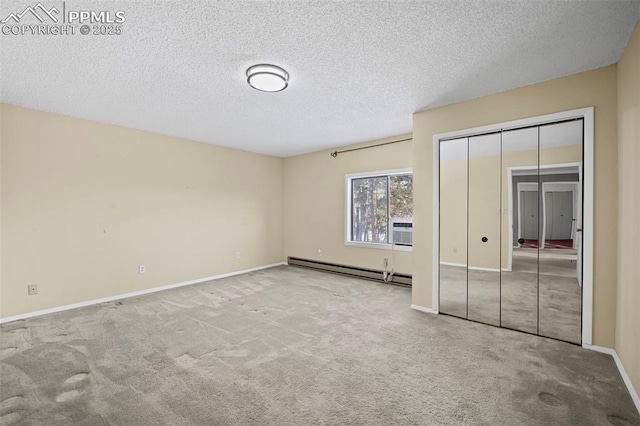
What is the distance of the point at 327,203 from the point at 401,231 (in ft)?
5.52

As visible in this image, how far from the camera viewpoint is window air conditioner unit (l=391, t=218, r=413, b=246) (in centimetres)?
477

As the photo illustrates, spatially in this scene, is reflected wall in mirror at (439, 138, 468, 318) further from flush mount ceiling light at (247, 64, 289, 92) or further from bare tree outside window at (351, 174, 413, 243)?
flush mount ceiling light at (247, 64, 289, 92)

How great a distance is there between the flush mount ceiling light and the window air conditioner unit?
3163 millimetres

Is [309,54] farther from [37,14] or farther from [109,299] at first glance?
[109,299]

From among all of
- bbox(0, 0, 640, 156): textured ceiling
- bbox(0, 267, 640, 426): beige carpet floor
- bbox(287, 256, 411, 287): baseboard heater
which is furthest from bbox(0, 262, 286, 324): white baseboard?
bbox(0, 0, 640, 156): textured ceiling

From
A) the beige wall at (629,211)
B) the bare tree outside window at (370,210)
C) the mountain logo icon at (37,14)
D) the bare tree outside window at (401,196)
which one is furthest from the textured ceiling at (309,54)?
the bare tree outside window at (370,210)

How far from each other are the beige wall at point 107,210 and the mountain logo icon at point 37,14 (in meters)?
2.10

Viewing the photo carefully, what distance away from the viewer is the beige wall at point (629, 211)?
1.89 metres

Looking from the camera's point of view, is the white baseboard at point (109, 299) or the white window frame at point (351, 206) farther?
Result: the white window frame at point (351, 206)

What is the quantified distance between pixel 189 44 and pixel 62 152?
2859mm

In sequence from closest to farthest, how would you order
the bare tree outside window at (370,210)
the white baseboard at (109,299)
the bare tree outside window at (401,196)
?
the white baseboard at (109,299)
the bare tree outside window at (401,196)
the bare tree outside window at (370,210)

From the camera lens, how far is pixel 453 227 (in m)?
3.33

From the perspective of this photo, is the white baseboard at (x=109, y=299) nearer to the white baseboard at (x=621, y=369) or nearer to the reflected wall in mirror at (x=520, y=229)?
the reflected wall in mirror at (x=520, y=229)

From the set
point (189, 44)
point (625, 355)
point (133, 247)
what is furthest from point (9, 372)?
point (625, 355)
